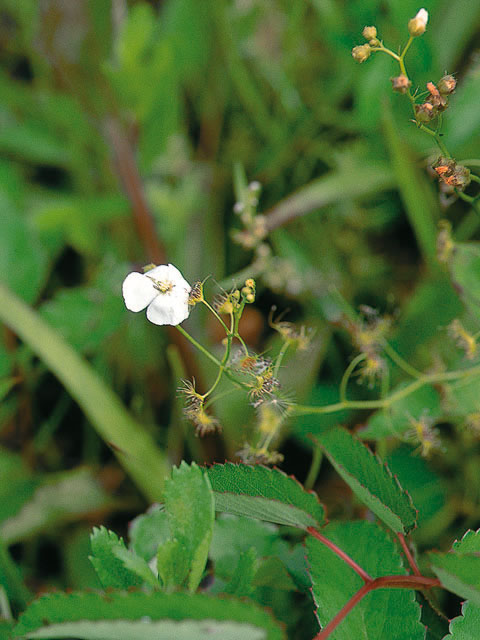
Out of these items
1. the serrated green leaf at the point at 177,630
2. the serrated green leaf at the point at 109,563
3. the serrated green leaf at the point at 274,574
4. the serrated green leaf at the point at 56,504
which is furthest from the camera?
the serrated green leaf at the point at 56,504

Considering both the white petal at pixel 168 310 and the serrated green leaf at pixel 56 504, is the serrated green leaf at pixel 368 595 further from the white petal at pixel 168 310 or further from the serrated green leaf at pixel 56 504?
the serrated green leaf at pixel 56 504

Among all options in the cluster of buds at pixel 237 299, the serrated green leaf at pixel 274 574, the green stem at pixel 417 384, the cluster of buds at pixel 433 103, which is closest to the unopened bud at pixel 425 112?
the cluster of buds at pixel 433 103

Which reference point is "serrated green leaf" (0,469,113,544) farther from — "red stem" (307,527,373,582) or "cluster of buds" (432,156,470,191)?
"cluster of buds" (432,156,470,191)

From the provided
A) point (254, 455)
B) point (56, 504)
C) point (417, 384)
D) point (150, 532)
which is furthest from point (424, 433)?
point (56, 504)

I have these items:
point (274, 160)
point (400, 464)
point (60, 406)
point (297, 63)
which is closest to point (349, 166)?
point (274, 160)

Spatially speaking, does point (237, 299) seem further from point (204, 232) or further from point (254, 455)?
point (204, 232)
